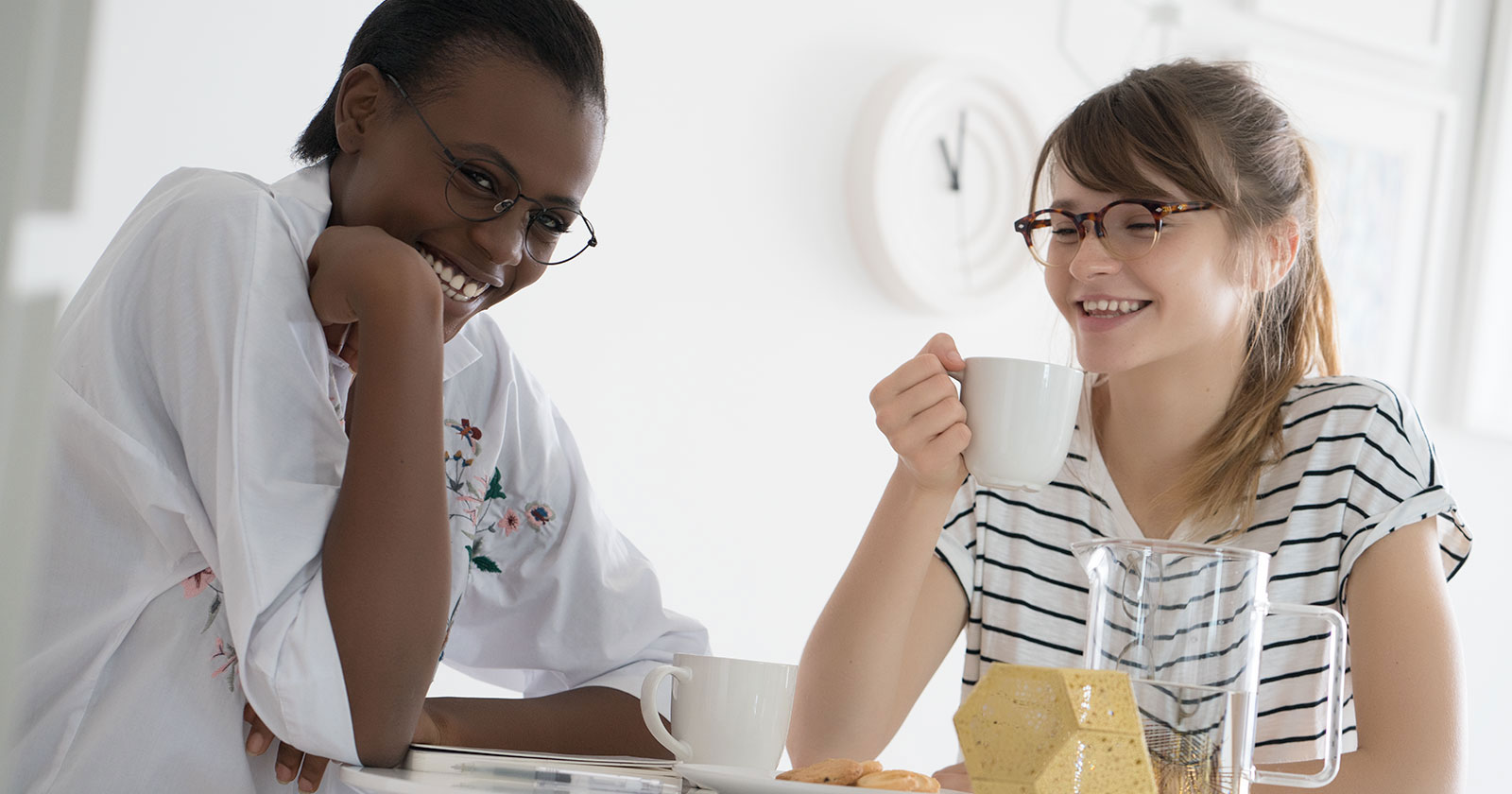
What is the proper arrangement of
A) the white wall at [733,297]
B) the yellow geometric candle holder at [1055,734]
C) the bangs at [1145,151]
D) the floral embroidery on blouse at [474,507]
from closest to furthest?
the yellow geometric candle holder at [1055,734] < the floral embroidery on blouse at [474,507] < the bangs at [1145,151] < the white wall at [733,297]

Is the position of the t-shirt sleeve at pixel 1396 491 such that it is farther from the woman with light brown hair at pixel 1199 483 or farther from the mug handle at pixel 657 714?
the mug handle at pixel 657 714

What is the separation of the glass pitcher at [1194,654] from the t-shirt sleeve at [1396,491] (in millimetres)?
648

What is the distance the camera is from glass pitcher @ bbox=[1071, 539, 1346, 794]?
0.58 metres

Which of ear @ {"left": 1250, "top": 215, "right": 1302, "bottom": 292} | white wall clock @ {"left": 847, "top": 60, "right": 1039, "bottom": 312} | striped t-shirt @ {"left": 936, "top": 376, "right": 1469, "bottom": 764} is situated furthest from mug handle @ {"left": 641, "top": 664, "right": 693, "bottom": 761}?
white wall clock @ {"left": 847, "top": 60, "right": 1039, "bottom": 312}

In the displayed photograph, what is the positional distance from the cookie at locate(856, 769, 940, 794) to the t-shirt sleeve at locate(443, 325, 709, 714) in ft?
1.56

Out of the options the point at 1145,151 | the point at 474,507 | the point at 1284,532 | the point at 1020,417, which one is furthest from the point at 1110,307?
the point at 474,507

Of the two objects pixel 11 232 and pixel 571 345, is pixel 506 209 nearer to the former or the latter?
pixel 11 232

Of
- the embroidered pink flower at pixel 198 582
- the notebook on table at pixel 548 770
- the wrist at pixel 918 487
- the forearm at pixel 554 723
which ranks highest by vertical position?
the wrist at pixel 918 487

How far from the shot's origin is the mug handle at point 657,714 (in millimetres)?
727

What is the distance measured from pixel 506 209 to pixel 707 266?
111 cm

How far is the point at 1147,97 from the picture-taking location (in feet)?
4.29

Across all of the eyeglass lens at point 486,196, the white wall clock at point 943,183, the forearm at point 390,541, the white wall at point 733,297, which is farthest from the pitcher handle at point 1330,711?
the white wall clock at point 943,183

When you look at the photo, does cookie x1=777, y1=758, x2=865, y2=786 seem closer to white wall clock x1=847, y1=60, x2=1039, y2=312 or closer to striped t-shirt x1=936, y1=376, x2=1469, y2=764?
striped t-shirt x1=936, y1=376, x2=1469, y2=764

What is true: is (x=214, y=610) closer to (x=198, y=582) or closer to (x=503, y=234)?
(x=198, y=582)
